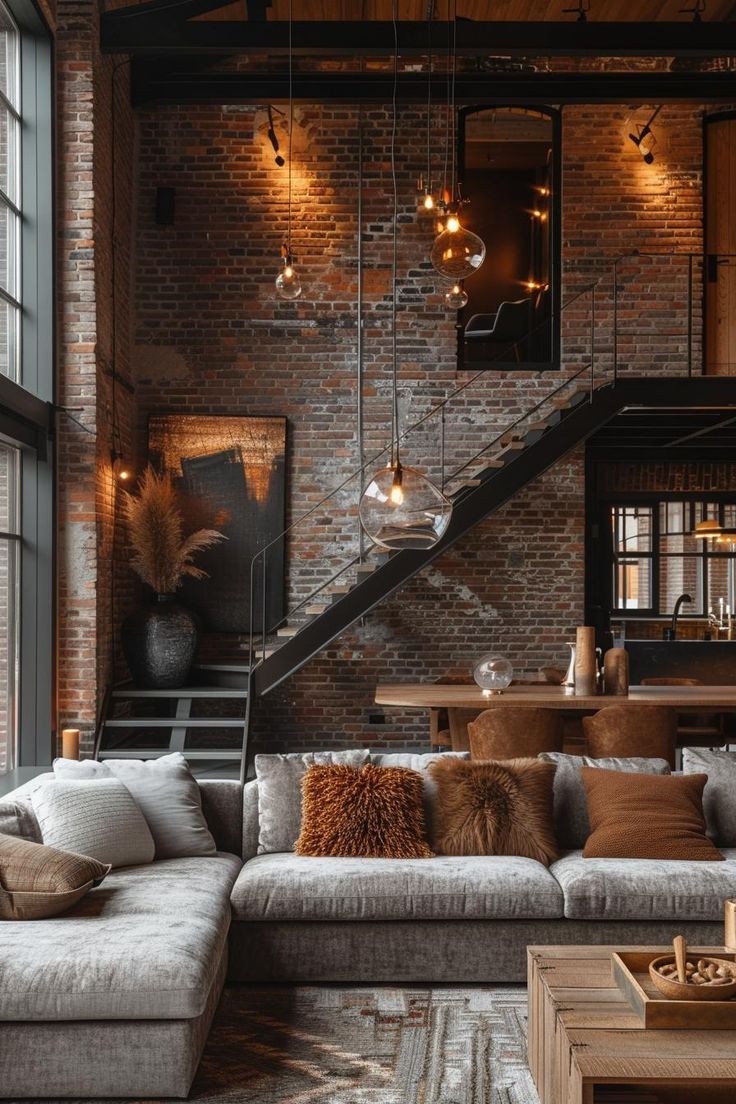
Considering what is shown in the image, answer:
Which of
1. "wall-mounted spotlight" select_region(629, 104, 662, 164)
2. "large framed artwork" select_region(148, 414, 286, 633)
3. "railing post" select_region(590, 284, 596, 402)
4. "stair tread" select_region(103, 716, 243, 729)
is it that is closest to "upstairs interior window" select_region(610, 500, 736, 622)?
"railing post" select_region(590, 284, 596, 402)

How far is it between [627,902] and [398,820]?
37.4 inches

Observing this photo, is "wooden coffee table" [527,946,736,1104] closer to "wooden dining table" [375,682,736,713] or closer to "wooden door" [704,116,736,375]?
"wooden dining table" [375,682,736,713]

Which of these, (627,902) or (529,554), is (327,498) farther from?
(627,902)

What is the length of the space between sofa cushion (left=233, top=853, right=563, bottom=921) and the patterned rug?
285 millimetres

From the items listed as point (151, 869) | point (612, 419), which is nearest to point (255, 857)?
point (151, 869)

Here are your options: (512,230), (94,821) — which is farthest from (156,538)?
(512,230)

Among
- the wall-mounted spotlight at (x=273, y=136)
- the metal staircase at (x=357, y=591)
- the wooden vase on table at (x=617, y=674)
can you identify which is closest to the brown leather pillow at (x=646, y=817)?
the wooden vase on table at (x=617, y=674)

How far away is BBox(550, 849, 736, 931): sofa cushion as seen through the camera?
159 inches

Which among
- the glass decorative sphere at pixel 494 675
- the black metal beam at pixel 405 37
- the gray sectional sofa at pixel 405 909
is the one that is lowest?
the gray sectional sofa at pixel 405 909

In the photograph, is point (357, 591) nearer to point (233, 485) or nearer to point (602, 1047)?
point (233, 485)

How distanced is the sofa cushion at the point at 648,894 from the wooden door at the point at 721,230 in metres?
6.42

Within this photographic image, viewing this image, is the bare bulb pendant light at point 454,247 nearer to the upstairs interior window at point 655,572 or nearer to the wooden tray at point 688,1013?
the wooden tray at point 688,1013

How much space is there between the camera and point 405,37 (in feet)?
24.2

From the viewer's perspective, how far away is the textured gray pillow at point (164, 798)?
175 inches
